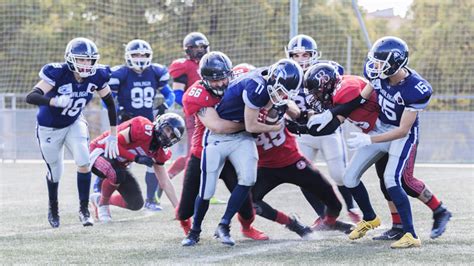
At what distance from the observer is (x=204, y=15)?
17.6m

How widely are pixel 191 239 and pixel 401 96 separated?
1705 millimetres

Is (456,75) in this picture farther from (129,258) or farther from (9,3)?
(129,258)

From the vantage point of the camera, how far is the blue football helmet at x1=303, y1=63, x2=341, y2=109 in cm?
565

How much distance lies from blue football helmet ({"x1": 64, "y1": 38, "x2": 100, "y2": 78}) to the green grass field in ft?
4.12

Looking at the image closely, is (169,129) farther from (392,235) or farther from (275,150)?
(392,235)

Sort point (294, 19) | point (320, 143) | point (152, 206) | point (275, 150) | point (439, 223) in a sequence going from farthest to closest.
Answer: point (294, 19), point (152, 206), point (320, 143), point (275, 150), point (439, 223)

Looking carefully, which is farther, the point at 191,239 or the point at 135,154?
the point at 135,154

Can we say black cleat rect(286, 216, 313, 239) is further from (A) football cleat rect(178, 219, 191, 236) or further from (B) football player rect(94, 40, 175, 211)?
(B) football player rect(94, 40, 175, 211)

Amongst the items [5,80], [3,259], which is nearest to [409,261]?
[3,259]

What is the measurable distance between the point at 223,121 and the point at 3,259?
168 cm

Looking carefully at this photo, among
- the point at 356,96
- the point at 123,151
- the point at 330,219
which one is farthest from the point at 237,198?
the point at 123,151

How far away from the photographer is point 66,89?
6.75m

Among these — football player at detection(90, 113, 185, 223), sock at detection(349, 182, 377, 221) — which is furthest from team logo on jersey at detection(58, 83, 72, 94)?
sock at detection(349, 182, 377, 221)

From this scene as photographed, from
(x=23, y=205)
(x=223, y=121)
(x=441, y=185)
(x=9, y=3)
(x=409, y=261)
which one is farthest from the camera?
(x=9, y=3)
